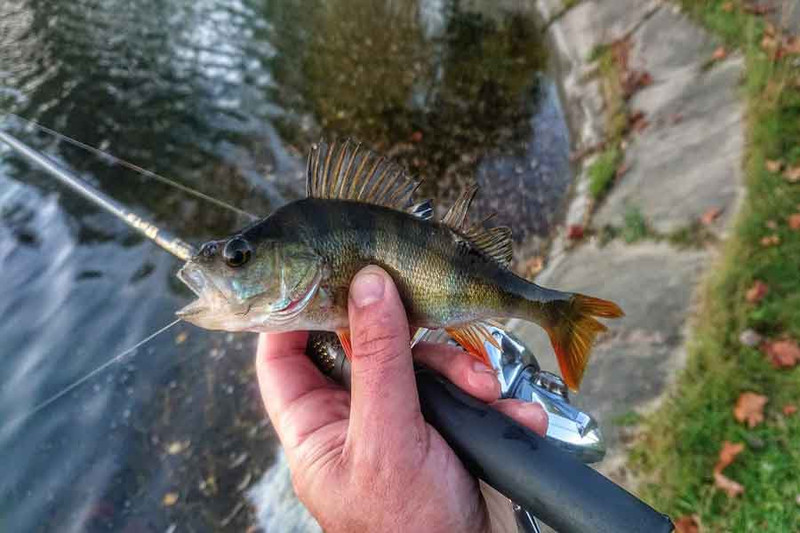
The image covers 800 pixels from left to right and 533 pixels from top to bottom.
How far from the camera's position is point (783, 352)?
3932 mm

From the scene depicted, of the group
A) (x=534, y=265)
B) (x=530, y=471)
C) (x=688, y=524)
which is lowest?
(x=534, y=265)

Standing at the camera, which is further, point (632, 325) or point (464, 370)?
point (632, 325)

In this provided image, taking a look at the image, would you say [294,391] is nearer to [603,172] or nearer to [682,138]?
[603,172]

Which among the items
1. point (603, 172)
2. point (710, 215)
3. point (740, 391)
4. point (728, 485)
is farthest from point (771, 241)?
point (603, 172)

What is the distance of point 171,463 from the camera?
5492mm

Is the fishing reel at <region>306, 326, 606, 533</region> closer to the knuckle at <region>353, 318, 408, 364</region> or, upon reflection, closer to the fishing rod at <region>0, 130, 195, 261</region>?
the knuckle at <region>353, 318, 408, 364</region>

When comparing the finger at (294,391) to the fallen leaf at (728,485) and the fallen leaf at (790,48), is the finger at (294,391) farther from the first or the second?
the fallen leaf at (790,48)

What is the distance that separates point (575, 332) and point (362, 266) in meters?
0.93

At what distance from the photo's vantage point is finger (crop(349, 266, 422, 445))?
6.50 feet

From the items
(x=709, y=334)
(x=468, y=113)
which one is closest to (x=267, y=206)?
(x=468, y=113)

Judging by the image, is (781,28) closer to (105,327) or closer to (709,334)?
(709,334)

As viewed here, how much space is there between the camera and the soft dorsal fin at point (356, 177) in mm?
2160

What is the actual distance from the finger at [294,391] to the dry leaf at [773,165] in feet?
15.4

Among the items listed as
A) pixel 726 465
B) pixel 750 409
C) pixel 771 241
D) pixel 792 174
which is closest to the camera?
pixel 726 465
